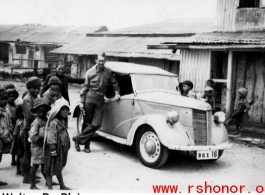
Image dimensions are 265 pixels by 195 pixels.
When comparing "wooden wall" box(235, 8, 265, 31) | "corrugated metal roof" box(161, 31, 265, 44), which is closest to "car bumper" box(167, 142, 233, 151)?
"corrugated metal roof" box(161, 31, 265, 44)

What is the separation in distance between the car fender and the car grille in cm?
17

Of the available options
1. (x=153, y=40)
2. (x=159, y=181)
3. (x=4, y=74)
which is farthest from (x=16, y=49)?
(x=159, y=181)

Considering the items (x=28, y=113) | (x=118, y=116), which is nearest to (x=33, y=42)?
(x=118, y=116)

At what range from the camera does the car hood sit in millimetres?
6293

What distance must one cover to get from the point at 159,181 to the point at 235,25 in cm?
737

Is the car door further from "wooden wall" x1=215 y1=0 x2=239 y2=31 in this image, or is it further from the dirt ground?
"wooden wall" x1=215 y1=0 x2=239 y2=31

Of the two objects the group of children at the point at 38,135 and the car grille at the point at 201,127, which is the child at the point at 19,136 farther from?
the car grille at the point at 201,127

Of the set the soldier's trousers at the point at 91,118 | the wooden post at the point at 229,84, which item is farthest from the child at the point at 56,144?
the wooden post at the point at 229,84

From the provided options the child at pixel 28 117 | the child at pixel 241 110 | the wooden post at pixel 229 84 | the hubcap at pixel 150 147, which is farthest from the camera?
the wooden post at pixel 229 84

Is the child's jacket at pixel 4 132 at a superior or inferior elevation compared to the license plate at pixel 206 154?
superior

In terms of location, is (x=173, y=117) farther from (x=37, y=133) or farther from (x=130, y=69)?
(x=37, y=133)

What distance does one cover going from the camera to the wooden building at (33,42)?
1094 inches

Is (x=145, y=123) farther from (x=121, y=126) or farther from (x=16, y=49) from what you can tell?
(x=16, y=49)

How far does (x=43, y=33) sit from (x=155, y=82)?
25278mm
